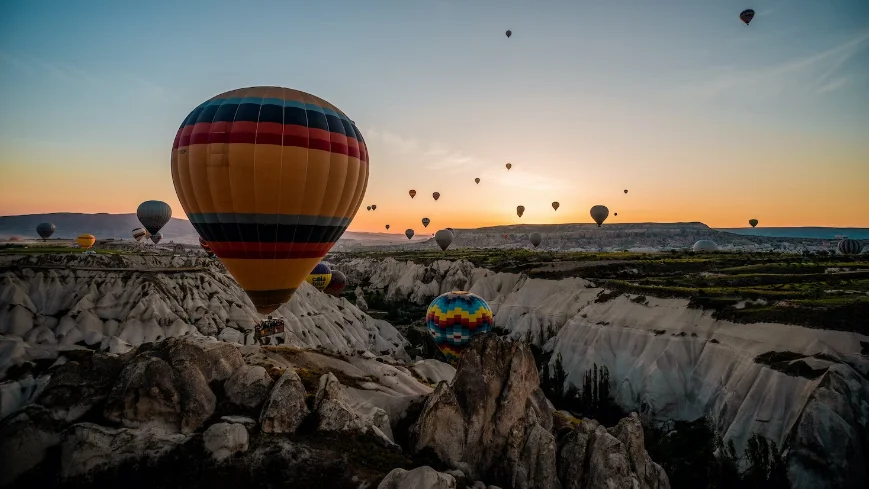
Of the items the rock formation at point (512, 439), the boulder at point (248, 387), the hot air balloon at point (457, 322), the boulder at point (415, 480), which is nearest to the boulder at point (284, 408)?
the boulder at point (248, 387)

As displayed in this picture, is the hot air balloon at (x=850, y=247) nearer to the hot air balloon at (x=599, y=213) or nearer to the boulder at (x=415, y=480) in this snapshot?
the hot air balloon at (x=599, y=213)

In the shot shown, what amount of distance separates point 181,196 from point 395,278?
77328 mm

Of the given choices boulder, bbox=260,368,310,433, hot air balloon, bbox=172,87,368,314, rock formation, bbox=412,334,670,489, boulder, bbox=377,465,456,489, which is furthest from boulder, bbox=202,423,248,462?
hot air balloon, bbox=172,87,368,314

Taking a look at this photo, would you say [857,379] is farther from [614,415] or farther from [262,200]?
[262,200]

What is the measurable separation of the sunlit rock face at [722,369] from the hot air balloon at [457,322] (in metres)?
9.24

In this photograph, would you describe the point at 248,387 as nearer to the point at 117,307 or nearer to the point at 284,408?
the point at 284,408

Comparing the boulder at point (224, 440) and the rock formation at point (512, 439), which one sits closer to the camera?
the boulder at point (224, 440)

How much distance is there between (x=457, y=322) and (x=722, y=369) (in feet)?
56.7

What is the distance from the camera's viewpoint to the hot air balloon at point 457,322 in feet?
106

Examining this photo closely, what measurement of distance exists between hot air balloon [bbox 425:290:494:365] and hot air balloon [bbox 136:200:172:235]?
50705mm

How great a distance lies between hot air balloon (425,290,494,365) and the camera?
106 ft

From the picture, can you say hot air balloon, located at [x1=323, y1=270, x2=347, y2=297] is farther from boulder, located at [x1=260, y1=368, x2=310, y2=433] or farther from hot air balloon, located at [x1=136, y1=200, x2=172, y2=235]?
boulder, located at [x1=260, y1=368, x2=310, y2=433]

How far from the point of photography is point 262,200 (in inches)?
678

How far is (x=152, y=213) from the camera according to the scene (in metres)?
62.9
